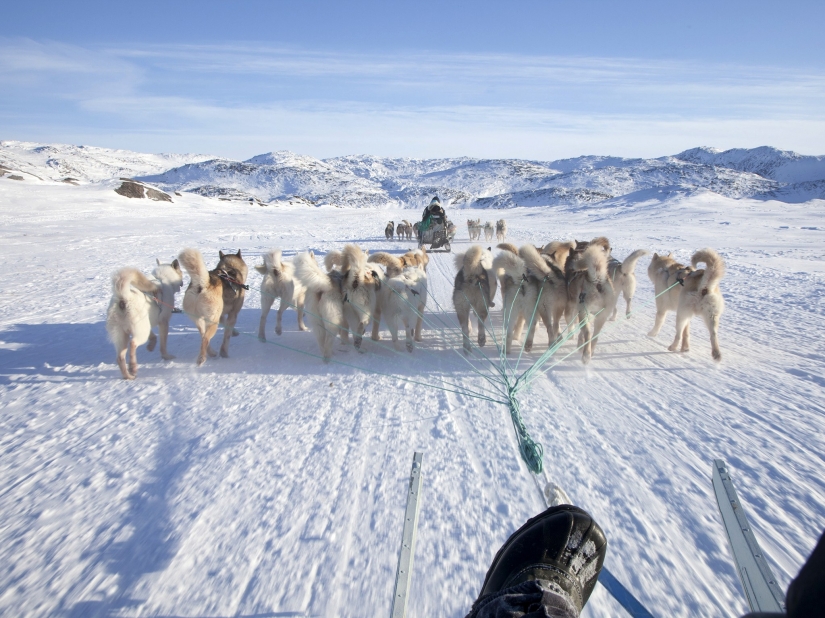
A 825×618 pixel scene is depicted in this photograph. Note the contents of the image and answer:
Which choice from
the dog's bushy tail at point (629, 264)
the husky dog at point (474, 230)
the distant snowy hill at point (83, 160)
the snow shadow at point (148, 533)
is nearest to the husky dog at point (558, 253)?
the dog's bushy tail at point (629, 264)

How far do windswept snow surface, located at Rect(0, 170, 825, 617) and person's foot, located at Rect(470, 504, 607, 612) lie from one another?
1.05 feet

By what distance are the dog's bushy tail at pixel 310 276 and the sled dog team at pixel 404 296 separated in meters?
0.01

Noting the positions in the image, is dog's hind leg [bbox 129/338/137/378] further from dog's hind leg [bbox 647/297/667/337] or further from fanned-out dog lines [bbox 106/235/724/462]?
dog's hind leg [bbox 647/297/667/337]

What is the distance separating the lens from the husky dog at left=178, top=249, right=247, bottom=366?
4910mm

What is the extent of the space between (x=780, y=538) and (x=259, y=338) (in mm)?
5478

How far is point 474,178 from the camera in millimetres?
145375

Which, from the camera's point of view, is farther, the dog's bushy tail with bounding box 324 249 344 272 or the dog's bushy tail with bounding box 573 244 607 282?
the dog's bushy tail with bounding box 324 249 344 272

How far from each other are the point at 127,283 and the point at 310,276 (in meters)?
1.75

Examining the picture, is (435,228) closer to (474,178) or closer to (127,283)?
(127,283)

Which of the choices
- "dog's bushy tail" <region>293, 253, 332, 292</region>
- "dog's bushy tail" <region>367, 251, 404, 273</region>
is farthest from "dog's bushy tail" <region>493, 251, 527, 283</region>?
"dog's bushy tail" <region>293, 253, 332, 292</region>

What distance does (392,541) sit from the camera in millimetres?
2479

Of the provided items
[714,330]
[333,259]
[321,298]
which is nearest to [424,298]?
[333,259]

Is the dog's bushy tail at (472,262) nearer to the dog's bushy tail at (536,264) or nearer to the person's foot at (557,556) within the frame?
the dog's bushy tail at (536,264)

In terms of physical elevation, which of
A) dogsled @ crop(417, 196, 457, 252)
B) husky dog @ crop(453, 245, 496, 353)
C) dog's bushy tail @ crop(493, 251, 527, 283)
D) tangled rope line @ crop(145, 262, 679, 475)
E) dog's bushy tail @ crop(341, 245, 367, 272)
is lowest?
dogsled @ crop(417, 196, 457, 252)
